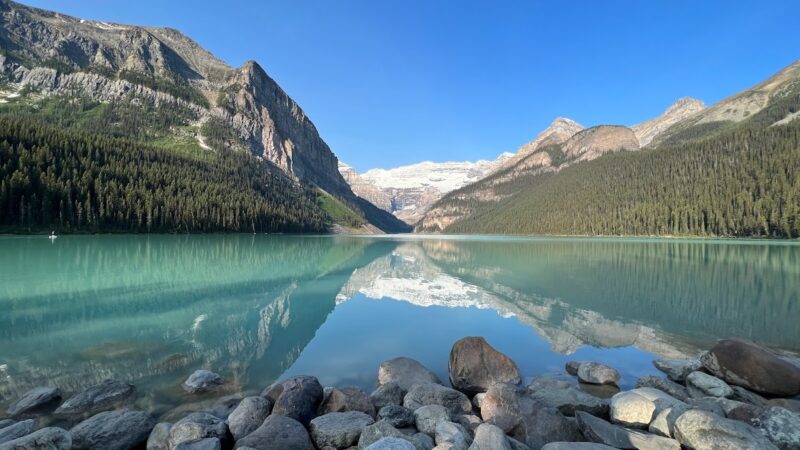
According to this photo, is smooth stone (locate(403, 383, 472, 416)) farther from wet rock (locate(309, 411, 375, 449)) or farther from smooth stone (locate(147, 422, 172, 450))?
smooth stone (locate(147, 422, 172, 450))

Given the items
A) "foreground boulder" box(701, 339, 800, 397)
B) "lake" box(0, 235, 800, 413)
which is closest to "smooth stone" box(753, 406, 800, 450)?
"foreground boulder" box(701, 339, 800, 397)

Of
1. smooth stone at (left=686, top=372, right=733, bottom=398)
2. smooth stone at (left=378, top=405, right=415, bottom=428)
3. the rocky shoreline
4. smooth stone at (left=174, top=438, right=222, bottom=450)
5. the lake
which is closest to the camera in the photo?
smooth stone at (left=174, top=438, right=222, bottom=450)

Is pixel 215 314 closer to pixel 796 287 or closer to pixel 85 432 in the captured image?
pixel 85 432

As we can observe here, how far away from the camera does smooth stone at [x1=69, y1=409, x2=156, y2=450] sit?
7.70 meters

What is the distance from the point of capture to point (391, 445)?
6.57m

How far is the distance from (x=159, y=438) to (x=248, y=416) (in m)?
1.71

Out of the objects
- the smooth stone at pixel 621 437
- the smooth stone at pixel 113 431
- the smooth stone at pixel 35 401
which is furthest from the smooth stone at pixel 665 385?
the smooth stone at pixel 35 401

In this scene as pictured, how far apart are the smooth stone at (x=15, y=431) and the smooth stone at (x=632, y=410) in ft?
42.2

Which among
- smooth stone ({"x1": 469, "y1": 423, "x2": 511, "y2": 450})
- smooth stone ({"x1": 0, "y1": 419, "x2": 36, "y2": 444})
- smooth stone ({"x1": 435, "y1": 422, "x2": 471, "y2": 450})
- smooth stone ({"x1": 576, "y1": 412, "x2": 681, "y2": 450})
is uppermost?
smooth stone ({"x1": 469, "y1": 423, "x2": 511, "y2": 450})

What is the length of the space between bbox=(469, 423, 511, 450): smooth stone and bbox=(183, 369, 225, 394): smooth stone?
8.01 metres

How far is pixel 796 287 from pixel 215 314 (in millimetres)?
40770

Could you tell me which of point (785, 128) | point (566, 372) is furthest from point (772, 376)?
point (785, 128)

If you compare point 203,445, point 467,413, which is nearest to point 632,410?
point 467,413

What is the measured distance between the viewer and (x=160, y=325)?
17828 millimetres
